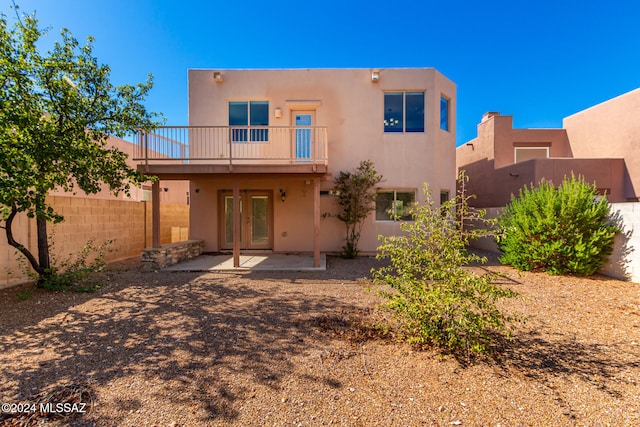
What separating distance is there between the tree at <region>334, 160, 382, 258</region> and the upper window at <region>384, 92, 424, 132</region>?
1.73 meters

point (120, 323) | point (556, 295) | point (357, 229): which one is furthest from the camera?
point (357, 229)

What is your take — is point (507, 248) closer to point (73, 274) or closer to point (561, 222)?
point (561, 222)

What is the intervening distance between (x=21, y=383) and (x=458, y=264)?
451 cm

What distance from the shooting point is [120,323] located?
4059 mm

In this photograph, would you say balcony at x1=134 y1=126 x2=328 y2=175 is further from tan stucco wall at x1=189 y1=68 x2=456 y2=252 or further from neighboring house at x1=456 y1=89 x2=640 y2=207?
neighboring house at x1=456 y1=89 x2=640 y2=207

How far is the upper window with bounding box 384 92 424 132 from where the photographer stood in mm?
9844

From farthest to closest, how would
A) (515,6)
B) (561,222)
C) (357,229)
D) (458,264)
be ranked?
1. (515,6)
2. (357,229)
3. (561,222)
4. (458,264)

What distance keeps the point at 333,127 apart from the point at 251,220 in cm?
441

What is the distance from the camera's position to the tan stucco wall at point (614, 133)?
1104cm

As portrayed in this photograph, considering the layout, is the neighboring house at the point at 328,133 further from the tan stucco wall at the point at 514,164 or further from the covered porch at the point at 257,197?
the tan stucco wall at the point at 514,164

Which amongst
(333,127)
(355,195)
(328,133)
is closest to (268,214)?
(355,195)

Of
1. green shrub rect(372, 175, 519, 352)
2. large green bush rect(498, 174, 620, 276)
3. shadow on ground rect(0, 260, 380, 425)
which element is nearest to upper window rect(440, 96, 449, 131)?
large green bush rect(498, 174, 620, 276)

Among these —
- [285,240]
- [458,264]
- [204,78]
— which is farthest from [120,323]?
[204,78]

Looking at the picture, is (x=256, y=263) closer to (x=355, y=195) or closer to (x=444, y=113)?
(x=355, y=195)
